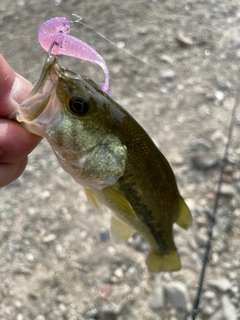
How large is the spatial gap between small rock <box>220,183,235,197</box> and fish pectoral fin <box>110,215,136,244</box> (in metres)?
0.79

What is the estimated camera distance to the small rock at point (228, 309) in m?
1.84

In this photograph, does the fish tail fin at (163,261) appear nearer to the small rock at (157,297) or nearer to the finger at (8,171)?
the small rock at (157,297)

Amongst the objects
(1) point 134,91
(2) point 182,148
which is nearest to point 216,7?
(1) point 134,91

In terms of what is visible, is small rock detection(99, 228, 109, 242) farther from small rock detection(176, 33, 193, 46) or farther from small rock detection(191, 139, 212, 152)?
small rock detection(176, 33, 193, 46)

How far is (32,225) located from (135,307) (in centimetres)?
68

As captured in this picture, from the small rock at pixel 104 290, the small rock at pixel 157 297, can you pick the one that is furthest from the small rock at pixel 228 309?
the small rock at pixel 104 290

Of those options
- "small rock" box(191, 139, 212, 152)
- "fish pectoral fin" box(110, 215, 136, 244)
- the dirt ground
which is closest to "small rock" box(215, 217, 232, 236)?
the dirt ground

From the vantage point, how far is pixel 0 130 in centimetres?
106

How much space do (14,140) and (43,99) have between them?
150 mm

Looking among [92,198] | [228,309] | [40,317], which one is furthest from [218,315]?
[92,198]

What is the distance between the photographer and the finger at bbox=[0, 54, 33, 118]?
3.62 ft

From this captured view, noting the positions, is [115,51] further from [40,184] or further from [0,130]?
[0,130]

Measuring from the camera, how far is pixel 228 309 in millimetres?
1853

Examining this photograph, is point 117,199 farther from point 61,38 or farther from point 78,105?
point 61,38
